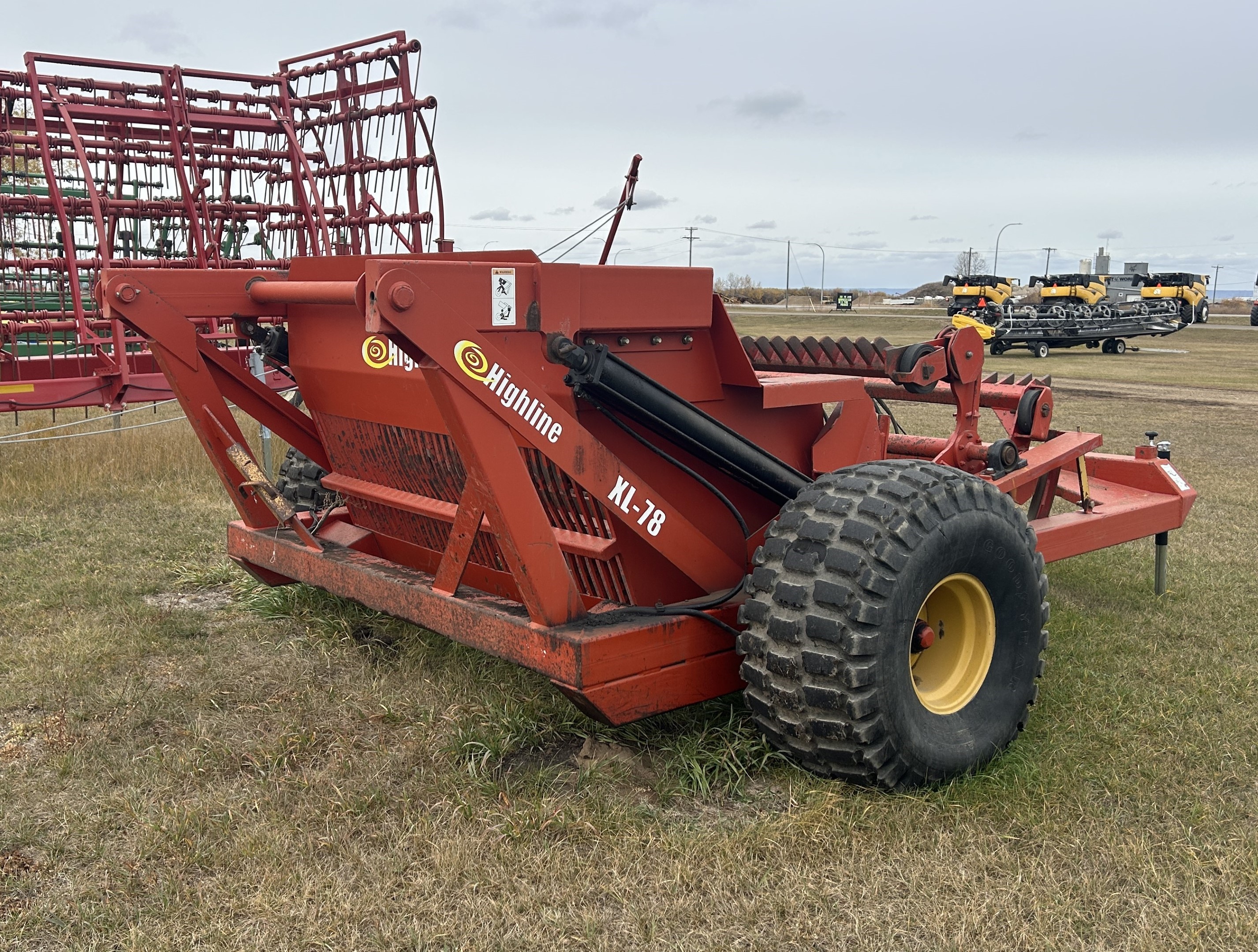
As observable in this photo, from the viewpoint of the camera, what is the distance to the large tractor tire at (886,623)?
134 inches

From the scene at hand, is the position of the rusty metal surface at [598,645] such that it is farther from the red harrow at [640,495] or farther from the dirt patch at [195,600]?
the dirt patch at [195,600]

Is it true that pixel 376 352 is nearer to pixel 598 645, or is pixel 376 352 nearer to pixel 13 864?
pixel 598 645

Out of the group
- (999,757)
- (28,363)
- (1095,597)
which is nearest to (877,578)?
(999,757)

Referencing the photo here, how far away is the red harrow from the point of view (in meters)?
3.39

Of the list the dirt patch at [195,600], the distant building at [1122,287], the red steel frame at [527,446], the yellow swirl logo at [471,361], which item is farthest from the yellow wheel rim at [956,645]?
the distant building at [1122,287]

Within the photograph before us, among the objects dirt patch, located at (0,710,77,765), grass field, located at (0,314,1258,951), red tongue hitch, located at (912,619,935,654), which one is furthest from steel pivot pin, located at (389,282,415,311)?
dirt patch, located at (0,710,77,765)

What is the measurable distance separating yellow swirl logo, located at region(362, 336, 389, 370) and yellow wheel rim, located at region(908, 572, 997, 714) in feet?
7.15

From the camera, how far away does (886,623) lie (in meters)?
3.40

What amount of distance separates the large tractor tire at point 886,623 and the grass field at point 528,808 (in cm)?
15

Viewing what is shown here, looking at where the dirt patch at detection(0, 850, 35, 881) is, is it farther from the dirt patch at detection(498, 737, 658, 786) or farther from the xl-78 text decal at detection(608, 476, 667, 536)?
the xl-78 text decal at detection(608, 476, 667, 536)

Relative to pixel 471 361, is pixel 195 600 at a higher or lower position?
lower

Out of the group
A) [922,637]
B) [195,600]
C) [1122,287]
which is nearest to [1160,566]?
[922,637]

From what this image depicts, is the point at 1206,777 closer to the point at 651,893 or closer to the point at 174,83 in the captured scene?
the point at 651,893

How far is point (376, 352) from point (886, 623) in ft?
7.15
